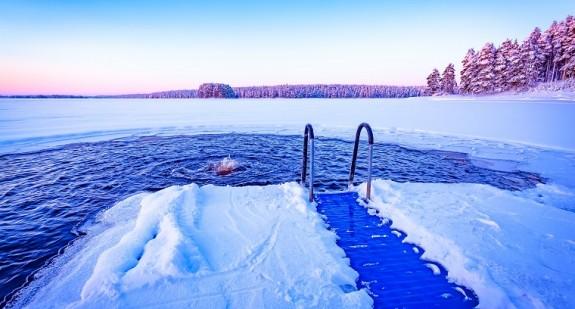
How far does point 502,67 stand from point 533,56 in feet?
14.1

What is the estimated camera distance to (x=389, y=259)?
12.5 ft

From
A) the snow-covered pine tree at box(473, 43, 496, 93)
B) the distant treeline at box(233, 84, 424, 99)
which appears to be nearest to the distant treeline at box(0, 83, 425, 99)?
the distant treeline at box(233, 84, 424, 99)

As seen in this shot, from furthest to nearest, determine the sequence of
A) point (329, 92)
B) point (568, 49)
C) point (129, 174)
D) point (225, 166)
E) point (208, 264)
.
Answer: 1. point (329, 92)
2. point (568, 49)
3. point (225, 166)
4. point (129, 174)
5. point (208, 264)

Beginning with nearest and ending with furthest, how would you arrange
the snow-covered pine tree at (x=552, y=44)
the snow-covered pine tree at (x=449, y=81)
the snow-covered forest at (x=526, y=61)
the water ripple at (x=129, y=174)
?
the water ripple at (x=129, y=174)
the snow-covered forest at (x=526, y=61)
the snow-covered pine tree at (x=552, y=44)
the snow-covered pine tree at (x=449, y=81)

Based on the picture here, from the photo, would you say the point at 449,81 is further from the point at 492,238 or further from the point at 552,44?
the point at 492,238

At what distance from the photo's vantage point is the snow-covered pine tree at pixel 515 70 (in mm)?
45906

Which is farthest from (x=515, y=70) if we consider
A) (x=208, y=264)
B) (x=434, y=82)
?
(x=208, y=264)

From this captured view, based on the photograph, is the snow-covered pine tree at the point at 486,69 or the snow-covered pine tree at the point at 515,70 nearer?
the snow-covered pine tree at the point at 515,70

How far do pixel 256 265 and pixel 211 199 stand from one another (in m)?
2.64

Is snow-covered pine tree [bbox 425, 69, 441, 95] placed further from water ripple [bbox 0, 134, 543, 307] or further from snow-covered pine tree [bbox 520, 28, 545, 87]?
water ripple [bbox 0, 134, 543, 307]

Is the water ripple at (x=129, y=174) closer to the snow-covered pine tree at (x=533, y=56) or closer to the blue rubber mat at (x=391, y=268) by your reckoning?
the blue rubber mat at (x=391, y=268)

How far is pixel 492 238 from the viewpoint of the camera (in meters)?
4.18

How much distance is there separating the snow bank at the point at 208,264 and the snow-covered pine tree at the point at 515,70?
54774 mm

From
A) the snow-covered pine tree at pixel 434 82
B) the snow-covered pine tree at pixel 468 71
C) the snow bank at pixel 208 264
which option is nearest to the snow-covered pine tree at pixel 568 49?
the snow-covered pine tree at pixel 468 71
